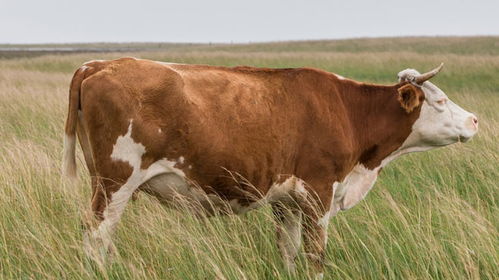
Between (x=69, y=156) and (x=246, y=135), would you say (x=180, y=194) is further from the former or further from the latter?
(x=69, y=156)

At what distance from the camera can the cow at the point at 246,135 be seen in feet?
11.9

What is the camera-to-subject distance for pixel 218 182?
3.79 meters

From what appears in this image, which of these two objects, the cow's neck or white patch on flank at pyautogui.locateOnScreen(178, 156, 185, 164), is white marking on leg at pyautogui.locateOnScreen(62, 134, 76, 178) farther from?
the cow's neck

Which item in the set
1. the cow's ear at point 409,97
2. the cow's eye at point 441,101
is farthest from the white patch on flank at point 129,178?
the cow's eye at point 441,101

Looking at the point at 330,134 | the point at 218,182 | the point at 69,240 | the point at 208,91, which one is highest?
the point at 208,91

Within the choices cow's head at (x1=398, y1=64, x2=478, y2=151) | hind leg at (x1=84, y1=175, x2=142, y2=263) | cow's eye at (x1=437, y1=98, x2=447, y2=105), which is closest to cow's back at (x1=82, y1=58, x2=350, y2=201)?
hind leg at (x1=84, y1=175, x2=142, y2=263)

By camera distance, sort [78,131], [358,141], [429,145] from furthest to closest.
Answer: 1. [429,145]
2. [358,141]
3. [78,131]

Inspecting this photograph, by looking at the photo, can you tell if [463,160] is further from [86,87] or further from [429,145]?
[86,87]

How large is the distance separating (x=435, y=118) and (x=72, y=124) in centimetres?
277

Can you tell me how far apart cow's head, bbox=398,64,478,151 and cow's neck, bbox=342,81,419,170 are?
0.08 m

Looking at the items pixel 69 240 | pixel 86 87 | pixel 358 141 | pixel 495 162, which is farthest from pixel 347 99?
pixel 495 162

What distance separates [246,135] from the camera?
384 centimetres

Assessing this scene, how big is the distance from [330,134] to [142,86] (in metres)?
1.37

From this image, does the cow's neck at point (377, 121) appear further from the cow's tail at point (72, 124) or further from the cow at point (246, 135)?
the cow's tail at point (72, 124)
